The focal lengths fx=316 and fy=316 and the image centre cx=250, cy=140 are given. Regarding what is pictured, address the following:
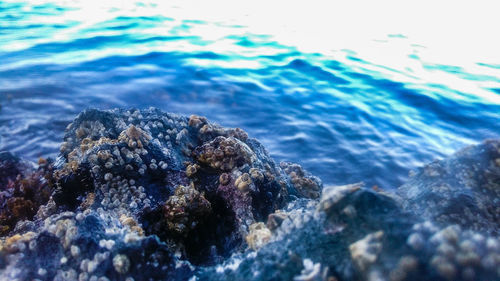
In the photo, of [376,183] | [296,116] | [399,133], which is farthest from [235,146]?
[399,133]

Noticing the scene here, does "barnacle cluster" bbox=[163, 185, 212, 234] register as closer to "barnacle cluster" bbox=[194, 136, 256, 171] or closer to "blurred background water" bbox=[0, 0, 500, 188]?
"barnacle cluster" bbox=[194, 136, 256, 171]

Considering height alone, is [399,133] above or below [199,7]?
below

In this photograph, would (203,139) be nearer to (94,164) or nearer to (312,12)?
(94,164)

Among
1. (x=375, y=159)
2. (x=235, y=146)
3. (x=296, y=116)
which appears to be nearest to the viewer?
(x=235, y=146)

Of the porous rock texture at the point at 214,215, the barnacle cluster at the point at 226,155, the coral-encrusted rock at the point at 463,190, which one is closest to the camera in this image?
the porous rock texture at the point at 214,215

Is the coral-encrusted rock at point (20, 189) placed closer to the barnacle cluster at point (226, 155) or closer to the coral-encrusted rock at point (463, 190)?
the barnacle cluster at point (226, 155)

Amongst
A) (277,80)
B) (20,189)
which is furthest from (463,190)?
(277,80)

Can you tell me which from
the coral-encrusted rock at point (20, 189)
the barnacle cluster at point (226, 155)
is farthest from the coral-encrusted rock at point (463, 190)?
the coral-encrusted rock at point (20, 189)
